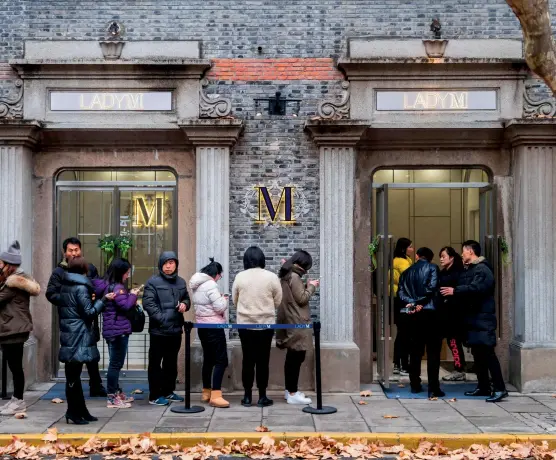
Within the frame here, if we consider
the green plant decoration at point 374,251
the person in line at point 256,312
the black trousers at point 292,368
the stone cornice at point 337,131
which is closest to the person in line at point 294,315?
the black trousers at point 292,368

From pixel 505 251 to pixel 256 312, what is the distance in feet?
11.8

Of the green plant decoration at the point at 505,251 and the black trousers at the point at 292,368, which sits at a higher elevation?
the green plant decoration at the point at 505,251

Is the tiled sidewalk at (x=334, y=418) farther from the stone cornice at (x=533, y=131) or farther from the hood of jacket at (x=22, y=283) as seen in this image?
the stone cornice at (x=533, y=131)

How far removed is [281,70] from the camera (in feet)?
34.4

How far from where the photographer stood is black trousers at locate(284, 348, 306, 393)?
373 inches

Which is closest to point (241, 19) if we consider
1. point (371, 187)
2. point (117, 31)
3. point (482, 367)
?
point (117, 31)

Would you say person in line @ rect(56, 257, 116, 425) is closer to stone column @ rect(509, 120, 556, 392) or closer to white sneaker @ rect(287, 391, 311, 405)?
white sneaker @ rect(287, 391, 311, 405)

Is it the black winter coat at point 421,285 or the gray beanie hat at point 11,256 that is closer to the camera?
the gray beanie hat at point 11,256

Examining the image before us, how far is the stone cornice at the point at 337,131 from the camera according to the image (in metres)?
10.1

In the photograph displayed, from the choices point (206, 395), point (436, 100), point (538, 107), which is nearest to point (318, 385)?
point (206, 395)

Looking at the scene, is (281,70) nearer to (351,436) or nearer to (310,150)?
(310,150)

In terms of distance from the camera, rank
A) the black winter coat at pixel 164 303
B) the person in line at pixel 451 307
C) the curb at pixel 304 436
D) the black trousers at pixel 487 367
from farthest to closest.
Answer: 1. the person in line at pixel 451 307
2. the black trousers at pixel 487 367
3. the black winter coat at pixel 164 303
4. the curb at pixel 304 436

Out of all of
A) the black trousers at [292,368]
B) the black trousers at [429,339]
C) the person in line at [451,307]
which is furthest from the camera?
the person in line at [451,307]

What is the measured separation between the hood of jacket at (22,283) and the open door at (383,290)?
14.3 ft
